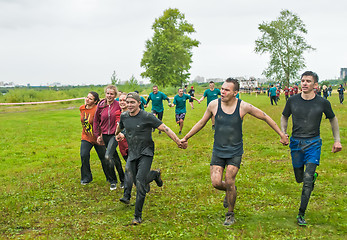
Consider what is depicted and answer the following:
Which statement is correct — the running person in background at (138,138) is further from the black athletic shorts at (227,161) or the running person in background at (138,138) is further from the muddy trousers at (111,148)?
the muddy trousers at (111,148)

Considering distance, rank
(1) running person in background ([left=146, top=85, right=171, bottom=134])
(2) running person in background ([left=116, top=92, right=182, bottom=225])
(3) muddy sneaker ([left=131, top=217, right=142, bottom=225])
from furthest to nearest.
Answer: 1. (1) running person in background ([left=146, top=85, right=171, bottom=134])
2. (2) running person in background ([left=116, top=92, right=182, bottom=225])
3. (3) muddy sneaker ([left=131, top=217, right=142, bottom=225])

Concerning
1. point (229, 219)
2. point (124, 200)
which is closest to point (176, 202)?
point (124, 200)

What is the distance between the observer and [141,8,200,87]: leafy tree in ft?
225

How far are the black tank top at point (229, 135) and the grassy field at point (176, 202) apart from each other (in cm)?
121

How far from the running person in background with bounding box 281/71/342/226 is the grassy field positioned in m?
0.74

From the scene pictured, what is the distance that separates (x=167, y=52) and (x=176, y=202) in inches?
2524

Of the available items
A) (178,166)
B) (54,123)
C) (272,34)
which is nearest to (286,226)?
(178,166)

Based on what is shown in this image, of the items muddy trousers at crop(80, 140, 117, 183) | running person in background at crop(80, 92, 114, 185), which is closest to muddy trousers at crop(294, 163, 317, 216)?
muddy trousers at crop(80, 140, 117, 183)

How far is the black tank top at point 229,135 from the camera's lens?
5873 millimetres

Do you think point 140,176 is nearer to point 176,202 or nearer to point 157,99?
point 176,202

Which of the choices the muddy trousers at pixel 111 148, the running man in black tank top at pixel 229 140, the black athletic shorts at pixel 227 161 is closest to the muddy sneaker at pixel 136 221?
the running man in black tank top at pixel 229 140

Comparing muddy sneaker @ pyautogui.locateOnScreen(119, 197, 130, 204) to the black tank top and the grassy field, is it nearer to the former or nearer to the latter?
the grassy field

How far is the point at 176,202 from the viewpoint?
724cm

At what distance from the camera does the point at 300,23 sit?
69.2 meters
